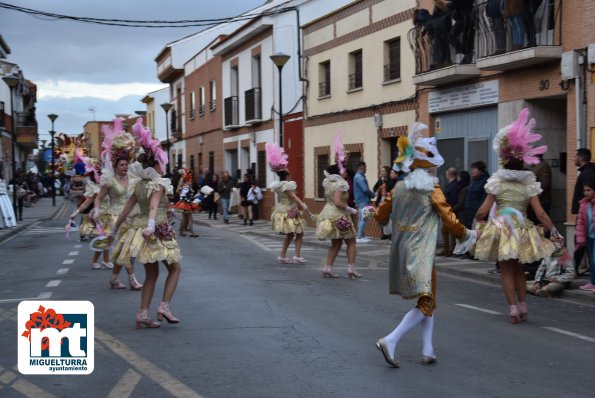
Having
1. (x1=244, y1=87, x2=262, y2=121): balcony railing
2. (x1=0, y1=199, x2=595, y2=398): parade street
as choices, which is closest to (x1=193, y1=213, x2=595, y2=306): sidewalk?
(x1=0, y1=199, x2=595, y2=398): parade street

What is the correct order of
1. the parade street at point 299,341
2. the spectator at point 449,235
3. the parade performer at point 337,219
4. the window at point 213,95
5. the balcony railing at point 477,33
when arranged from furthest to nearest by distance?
the window at point 213,95
the spectator at point 449,235
the balcony railing at point 477,33
the parade performer at point 337,219
the parade street at point 299,341

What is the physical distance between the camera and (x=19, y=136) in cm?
5391

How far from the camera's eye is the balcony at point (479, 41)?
15.4m

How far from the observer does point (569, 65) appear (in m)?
14.6

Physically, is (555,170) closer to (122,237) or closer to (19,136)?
(122,237)

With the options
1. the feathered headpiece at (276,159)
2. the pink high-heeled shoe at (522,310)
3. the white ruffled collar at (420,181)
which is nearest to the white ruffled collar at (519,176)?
the pink high-heeled shoe at (522,310)

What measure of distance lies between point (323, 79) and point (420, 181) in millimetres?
20547

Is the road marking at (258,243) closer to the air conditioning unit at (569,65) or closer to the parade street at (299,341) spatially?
the parade street at (299,341)

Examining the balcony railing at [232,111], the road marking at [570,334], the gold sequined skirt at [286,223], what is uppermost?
the balcony railing at [232,111]

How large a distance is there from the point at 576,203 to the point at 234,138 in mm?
25940

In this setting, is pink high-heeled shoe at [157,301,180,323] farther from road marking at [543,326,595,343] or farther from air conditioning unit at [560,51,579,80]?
air conditioning unit at [560,51,579,80]

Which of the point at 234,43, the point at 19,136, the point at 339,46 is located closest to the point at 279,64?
the point at 339,46

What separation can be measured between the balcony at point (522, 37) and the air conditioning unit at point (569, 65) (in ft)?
0.97

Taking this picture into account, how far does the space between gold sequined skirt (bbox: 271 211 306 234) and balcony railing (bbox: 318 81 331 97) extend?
40.5ft
